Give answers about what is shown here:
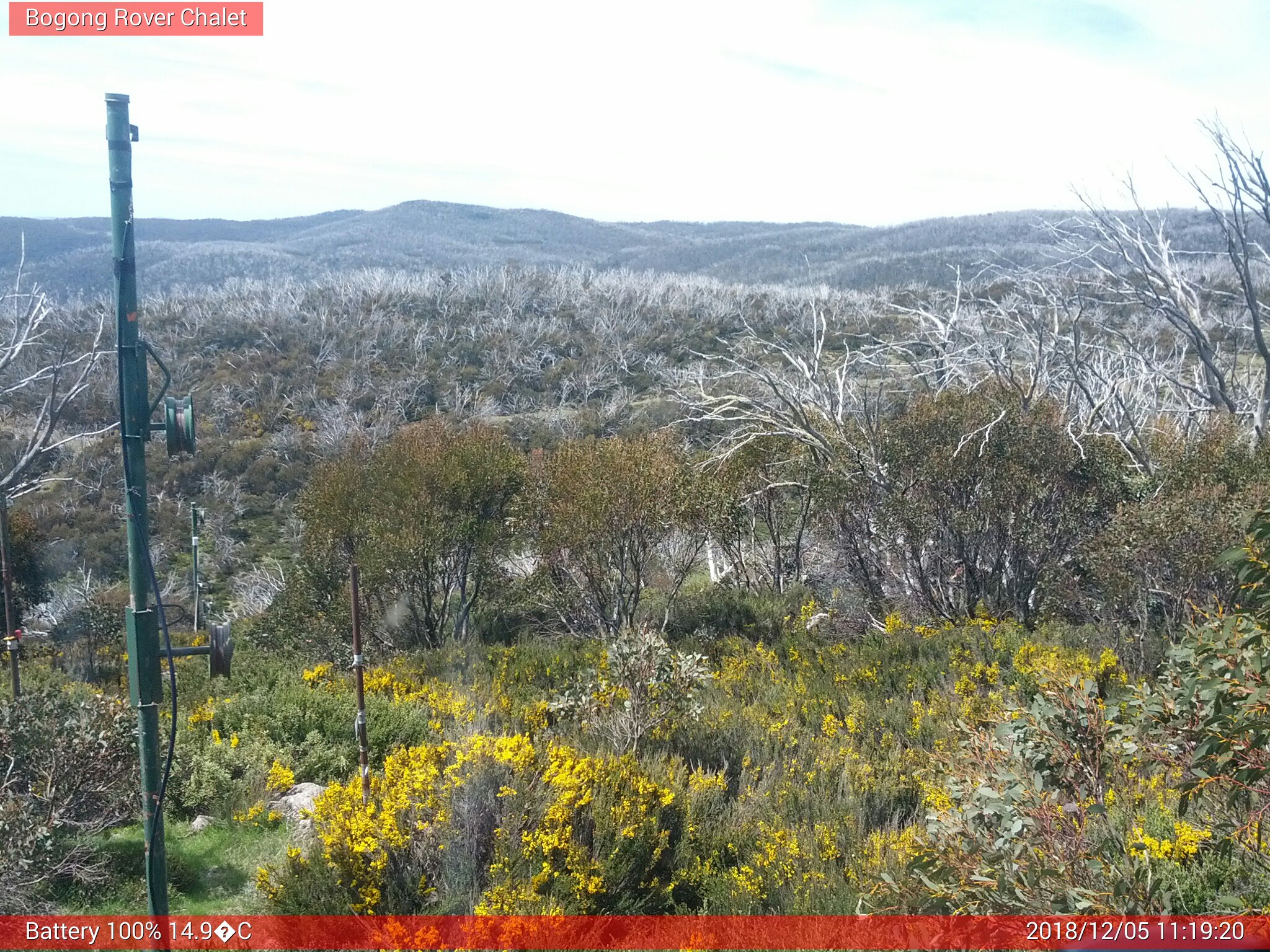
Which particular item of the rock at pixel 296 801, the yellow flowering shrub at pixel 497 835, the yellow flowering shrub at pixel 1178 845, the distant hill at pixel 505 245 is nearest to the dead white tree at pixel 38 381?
the distant hill at pixel 505 245

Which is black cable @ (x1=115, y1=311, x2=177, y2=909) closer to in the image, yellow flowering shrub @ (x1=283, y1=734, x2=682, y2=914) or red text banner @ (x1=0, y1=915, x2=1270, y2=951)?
red text banner @ (x1=0, y1=915, x2=1270, y2=951)

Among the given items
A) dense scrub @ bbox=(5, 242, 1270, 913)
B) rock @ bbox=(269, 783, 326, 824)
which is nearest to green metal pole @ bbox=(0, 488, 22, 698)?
dense scrub @ bbox=(5, 242, 1270, 913)

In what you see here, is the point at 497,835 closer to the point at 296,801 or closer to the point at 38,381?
the point at 296,801

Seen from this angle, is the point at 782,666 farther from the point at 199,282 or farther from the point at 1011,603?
the point at 199,282

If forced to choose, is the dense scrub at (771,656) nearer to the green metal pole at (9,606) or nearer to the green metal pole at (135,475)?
the green metal pole at (9,606)

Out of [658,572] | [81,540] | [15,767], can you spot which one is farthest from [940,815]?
[81,540]

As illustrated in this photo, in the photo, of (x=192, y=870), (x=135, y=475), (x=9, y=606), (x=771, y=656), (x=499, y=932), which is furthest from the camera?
(x=771, y=656)

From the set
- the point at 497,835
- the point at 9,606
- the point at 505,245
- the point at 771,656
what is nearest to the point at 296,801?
the point at 9,606

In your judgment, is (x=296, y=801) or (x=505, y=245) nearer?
(x=296, y=801)
